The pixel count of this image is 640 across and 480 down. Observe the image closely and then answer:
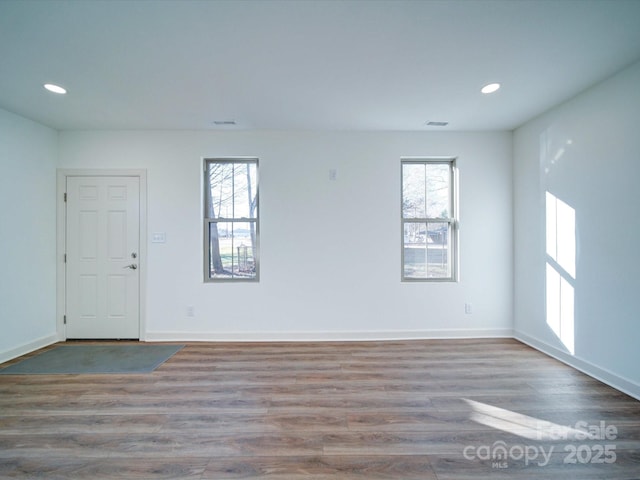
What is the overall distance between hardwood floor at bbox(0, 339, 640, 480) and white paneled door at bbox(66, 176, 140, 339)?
1.04 meters

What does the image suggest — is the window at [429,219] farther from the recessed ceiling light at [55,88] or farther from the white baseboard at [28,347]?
the white baseboard at [28,347]

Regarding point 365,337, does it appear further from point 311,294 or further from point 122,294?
point 122,294

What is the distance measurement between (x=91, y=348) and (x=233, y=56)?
3602 mm

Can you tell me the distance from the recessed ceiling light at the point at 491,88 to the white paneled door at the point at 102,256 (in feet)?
13.2

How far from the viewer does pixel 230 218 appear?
3740mm

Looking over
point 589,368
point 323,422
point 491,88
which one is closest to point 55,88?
point 323,422

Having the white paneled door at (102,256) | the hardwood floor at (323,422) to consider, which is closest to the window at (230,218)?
the white paneled door at (102,256)

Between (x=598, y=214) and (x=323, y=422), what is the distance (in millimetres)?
2988

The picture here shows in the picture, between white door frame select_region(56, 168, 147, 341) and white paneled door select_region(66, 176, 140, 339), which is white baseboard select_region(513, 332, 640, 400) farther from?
white paneled door select_region(66, 176, 140, 339)

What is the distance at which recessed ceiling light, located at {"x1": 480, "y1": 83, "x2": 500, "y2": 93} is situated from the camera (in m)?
2.58

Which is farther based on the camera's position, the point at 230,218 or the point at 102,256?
the point at 230,218

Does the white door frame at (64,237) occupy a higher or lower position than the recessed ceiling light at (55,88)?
lower

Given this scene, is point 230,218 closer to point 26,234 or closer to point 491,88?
point 26,234

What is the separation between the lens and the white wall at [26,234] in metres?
3.06
